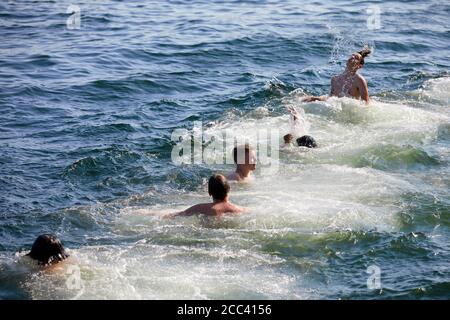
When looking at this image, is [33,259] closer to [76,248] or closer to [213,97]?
[76,248]

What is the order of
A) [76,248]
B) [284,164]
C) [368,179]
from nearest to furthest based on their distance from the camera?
[76,248] → [368,179] → [284,164]

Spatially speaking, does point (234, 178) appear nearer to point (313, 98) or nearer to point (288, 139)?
point (288, 139)

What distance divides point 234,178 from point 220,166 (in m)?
0.98

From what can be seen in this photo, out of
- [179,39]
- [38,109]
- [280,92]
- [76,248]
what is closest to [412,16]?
[179,39]

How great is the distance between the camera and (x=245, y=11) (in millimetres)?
22641

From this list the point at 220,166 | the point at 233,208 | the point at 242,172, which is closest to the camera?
the point at 233,208

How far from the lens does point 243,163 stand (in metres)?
10.3

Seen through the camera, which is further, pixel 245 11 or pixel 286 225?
pixel 245 11

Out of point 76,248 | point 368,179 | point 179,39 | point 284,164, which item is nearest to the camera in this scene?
point 76,248

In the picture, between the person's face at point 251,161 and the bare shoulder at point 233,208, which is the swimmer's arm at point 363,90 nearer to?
the person's face at point 251,161

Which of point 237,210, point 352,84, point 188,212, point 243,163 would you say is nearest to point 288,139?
point 243,163

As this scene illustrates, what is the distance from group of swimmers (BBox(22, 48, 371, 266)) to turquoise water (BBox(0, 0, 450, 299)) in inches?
7.7

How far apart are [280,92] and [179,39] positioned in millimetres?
5088

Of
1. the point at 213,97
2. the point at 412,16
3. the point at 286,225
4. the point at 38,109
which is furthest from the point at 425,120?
the point at 412,16
